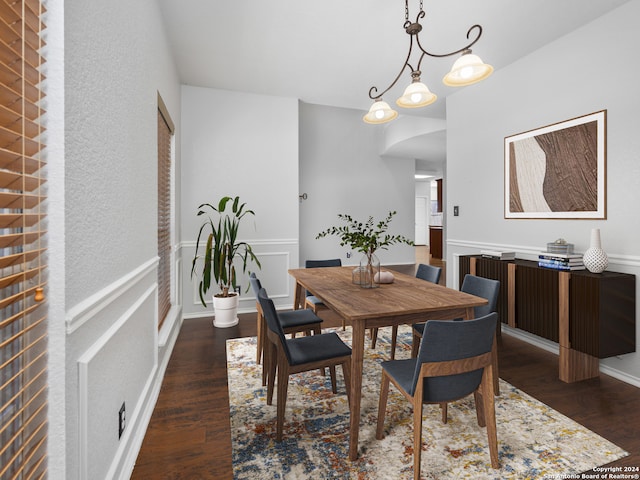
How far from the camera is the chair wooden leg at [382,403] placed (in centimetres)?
170

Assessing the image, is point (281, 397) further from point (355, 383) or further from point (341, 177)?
point (341, 177)

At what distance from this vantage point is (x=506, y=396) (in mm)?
2227

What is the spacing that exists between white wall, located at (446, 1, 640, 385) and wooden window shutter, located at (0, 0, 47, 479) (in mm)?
3475

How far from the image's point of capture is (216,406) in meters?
2.12

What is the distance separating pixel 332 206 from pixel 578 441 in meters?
5.60

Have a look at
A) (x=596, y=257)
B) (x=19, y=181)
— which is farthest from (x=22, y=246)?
(x=596, y=257)

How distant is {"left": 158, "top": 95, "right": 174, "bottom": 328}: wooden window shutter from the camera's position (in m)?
2.84

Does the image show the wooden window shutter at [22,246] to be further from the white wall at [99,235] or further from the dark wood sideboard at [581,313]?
the dark wood sideboard at [581,313]

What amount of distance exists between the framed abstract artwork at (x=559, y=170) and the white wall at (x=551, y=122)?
68 millimetres

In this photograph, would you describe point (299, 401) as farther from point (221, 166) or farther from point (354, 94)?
point (354, 94)

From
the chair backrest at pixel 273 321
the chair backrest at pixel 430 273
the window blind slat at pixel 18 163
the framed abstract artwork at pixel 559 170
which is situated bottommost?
the chair backrest at pixel 273 321

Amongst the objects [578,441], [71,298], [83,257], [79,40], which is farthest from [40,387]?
[578,441]

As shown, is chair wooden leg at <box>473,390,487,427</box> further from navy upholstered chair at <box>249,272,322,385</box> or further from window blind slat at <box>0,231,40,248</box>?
window blind slat at <box>0,231,40,248</box>

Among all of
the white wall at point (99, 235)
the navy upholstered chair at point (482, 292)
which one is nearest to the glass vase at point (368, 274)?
the navy upholstered chair at point (482, 292)
